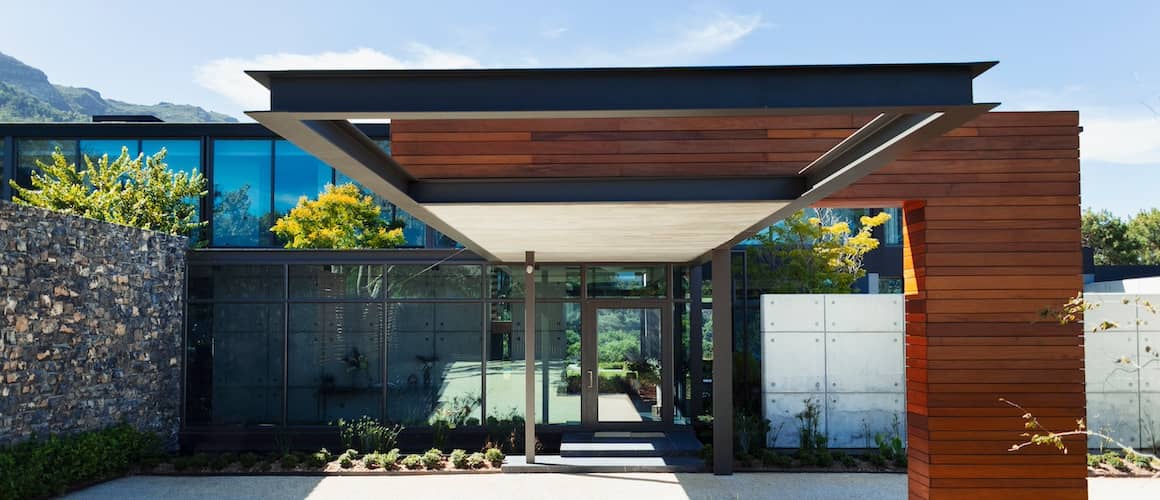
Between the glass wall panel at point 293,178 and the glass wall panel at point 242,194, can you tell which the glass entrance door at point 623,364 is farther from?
the glass wall panel at point 242,194

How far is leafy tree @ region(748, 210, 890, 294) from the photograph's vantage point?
43.1 feet

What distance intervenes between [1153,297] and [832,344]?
4.36m

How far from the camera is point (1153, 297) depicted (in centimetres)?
1150

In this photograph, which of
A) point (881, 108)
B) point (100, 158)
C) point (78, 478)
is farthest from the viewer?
point (100, 158)

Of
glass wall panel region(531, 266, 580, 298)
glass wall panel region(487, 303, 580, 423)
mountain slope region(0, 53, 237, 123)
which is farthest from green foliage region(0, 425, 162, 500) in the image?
mountain slope region(0, 53, 237, 123)

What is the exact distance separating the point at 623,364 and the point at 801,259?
3.28 metres

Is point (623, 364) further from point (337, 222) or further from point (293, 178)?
point (293, 178)

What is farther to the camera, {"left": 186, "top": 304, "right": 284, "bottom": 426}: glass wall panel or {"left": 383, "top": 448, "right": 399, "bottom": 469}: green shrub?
{"left": 186, "top": 304, "right": 284, "bottom": 426}: glass wall panel

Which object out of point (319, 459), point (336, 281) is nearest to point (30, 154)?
point (336, 281)

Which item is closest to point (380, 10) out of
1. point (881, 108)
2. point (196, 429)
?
point (196, 429)

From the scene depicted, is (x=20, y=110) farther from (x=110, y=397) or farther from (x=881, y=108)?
(x=881, y=108)

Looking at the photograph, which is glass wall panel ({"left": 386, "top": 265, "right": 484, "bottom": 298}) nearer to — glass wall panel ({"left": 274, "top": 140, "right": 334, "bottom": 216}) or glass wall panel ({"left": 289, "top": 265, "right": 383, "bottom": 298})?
glass wall panel ({"left": 289, "top": 265, "right": 383, "bottom": 298})

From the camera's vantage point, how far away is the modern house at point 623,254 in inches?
123

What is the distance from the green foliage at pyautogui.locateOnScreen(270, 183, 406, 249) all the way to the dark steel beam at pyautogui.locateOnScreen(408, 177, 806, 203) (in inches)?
470
